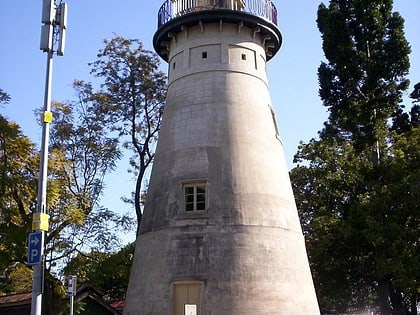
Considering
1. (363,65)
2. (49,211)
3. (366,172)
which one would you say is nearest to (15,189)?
(49,211)

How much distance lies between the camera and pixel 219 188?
55.9 feet

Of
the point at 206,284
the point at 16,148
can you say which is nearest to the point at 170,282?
the point at 206,284

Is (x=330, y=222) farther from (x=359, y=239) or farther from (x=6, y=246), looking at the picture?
(x=6, y=246)

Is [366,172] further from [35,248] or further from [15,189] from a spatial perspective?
[35,248]

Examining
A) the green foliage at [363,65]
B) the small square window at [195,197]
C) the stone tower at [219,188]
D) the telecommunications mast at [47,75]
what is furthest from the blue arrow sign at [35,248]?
the green foliage at [363,65]

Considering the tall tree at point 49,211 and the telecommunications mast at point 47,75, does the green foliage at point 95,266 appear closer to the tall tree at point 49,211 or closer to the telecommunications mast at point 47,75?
the tall tree at point 49,211

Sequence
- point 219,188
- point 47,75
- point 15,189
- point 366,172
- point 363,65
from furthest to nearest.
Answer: point 363,65 → point 366,172 → point 15,189 → point 219,188 → point 47,75

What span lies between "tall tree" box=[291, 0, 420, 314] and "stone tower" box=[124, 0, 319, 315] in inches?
282

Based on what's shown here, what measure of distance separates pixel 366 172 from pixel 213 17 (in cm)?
1168

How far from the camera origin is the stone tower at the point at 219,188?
627 inches

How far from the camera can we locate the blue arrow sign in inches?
367

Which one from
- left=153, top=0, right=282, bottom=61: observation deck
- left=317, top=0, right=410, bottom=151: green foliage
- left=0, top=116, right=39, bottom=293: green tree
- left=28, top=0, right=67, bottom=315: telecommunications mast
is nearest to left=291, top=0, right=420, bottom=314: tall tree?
left=317, top=0, right=410, bottom=151: green foliage

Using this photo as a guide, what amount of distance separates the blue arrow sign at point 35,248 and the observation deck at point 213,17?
12.0m

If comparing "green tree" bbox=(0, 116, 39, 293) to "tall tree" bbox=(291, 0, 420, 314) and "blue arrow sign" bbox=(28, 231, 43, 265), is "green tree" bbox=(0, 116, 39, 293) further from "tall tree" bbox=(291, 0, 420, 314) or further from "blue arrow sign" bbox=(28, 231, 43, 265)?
"tall tree" bbox=(291, 0, 420, 314)
